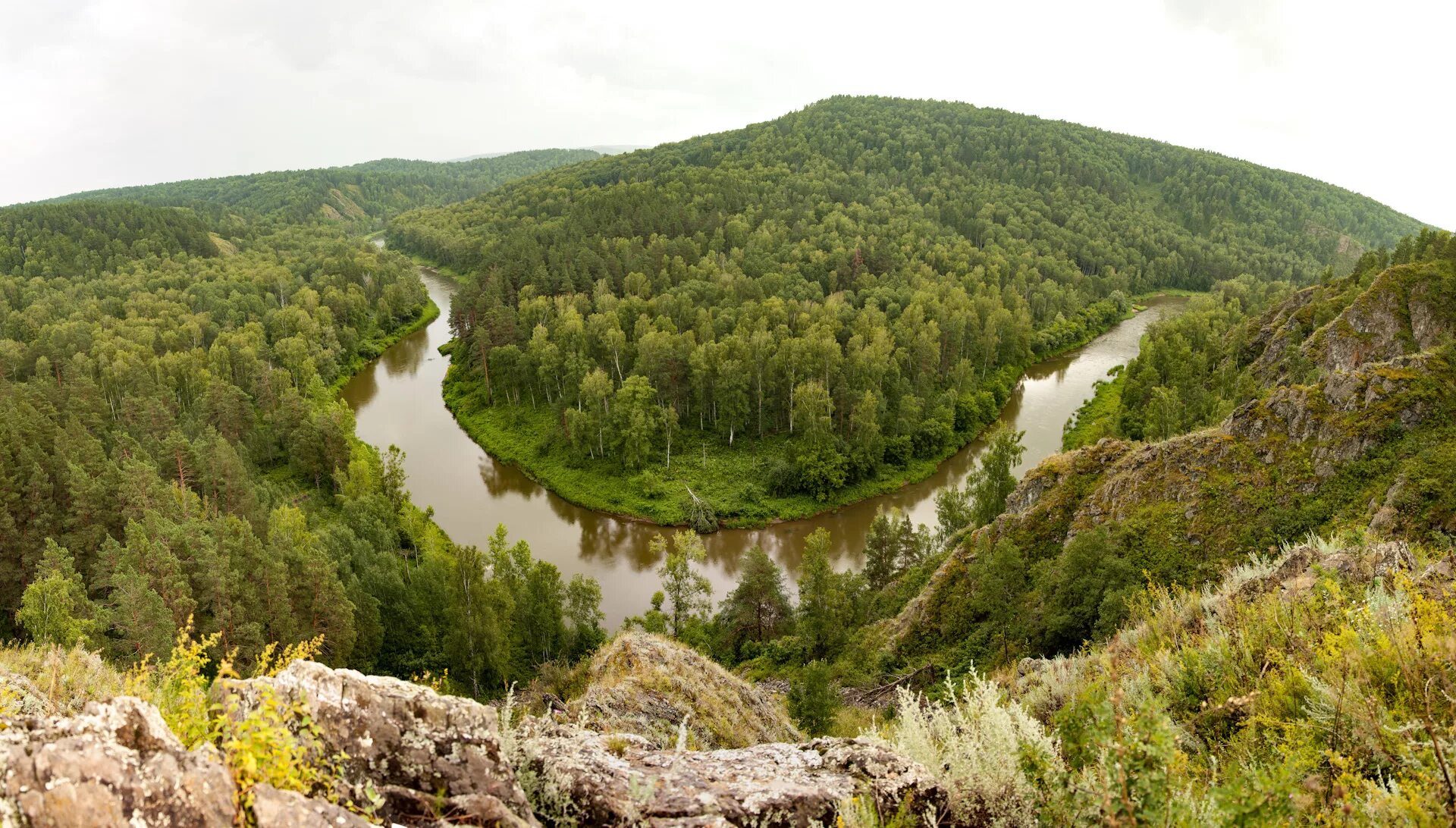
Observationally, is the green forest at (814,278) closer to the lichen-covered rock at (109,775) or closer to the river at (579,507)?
the river at (579,507)

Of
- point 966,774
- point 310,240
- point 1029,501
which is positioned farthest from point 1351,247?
point 310,240

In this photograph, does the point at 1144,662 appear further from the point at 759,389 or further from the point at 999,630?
the point at 759,389

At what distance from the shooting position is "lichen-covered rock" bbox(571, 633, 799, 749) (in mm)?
12539

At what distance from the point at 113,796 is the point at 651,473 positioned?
138 ft

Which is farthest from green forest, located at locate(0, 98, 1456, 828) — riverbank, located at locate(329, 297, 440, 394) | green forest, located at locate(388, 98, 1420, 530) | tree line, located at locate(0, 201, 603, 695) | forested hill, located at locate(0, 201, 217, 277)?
forested hill, located at locate(0, 201, 217, 277)

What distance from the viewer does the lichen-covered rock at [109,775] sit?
368 cm

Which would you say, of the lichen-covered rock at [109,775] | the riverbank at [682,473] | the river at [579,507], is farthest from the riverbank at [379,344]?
the lichen-covered rock at [109,775]

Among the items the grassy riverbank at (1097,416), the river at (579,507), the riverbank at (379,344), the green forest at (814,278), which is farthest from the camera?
the riverbank at (379,344)

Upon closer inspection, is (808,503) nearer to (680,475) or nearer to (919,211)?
(680,475)

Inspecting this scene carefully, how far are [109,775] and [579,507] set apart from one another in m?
41.2

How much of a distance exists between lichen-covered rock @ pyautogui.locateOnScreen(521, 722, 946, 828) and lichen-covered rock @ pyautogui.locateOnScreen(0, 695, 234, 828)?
9.84 ft

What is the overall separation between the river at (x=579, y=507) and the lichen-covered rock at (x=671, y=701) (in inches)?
696

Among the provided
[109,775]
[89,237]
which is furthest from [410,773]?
[89,237]

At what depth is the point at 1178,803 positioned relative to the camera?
4.79m
